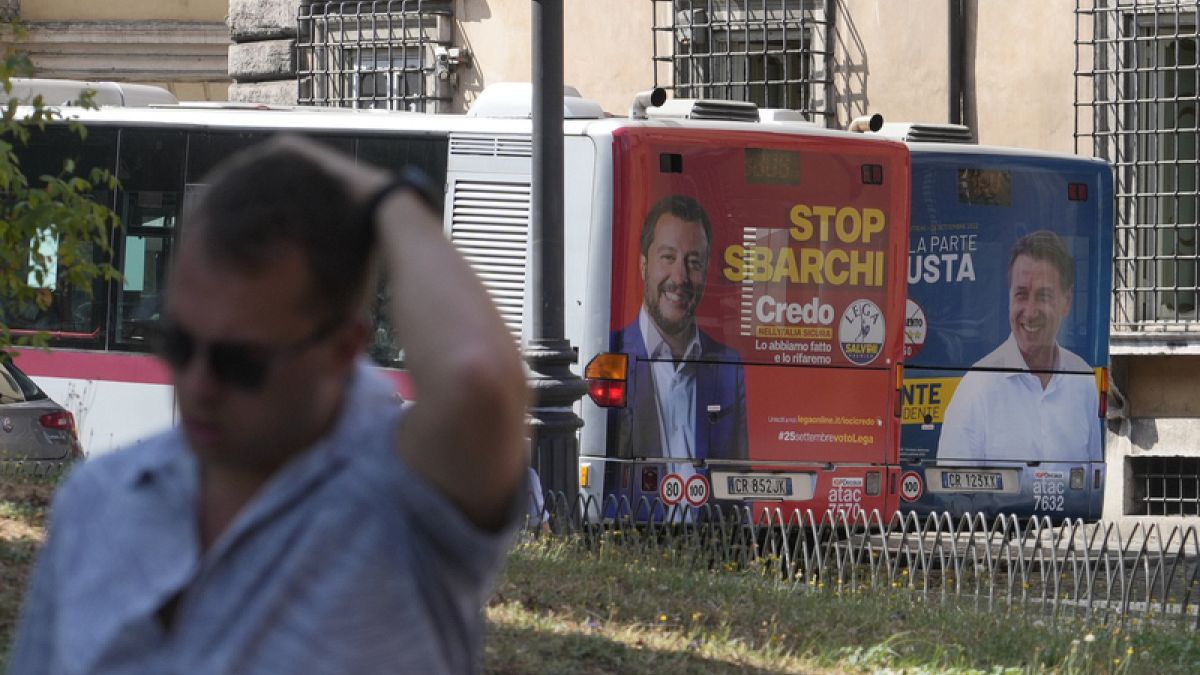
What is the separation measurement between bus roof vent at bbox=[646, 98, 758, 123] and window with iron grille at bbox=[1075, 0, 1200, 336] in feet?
18.5

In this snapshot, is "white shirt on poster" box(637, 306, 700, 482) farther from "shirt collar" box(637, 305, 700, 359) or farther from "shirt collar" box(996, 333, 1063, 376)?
"shirt collar" box(996, 333, 1063, 376)

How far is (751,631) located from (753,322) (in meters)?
4.79

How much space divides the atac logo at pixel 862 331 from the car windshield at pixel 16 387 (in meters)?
5.19

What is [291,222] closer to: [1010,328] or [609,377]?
[609,377]

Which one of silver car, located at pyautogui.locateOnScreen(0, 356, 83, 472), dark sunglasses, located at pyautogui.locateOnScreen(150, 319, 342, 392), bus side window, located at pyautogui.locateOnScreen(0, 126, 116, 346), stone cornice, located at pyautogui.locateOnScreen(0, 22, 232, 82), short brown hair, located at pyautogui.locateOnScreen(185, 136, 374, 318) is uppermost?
stone cornice, located at pyautogui.locateOnScreen(0, 22, 232, 82)

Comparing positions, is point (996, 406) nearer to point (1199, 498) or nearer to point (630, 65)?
point (1199, 498)

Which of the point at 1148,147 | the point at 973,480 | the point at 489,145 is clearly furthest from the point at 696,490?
the point at 1148,147

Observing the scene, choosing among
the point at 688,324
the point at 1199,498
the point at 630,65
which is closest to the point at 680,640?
the point at 688,324

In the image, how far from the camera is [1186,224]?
17.2 m

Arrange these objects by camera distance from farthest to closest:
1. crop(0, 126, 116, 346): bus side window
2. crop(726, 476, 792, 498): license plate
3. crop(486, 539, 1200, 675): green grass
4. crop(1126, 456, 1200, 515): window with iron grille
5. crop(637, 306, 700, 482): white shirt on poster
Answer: crop(1126, 456, 1200, 515): window with iron grille
crop(0, 126, 116, 346): bus side window
crop(726, 476, 792, 498): license plate
crop(637, 306, 700, 482): white shirt on poster
crop(486, 539, 1200, 675): green grass

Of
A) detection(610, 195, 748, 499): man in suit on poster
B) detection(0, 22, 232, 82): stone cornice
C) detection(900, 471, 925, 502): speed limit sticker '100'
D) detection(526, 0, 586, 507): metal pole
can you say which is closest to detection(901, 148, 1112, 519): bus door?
detection(900, 471, 925, 502): speed limit sticker '100'

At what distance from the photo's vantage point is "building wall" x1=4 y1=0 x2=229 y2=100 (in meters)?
26.1

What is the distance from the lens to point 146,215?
13.7 metres

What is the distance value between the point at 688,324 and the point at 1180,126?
726cm
